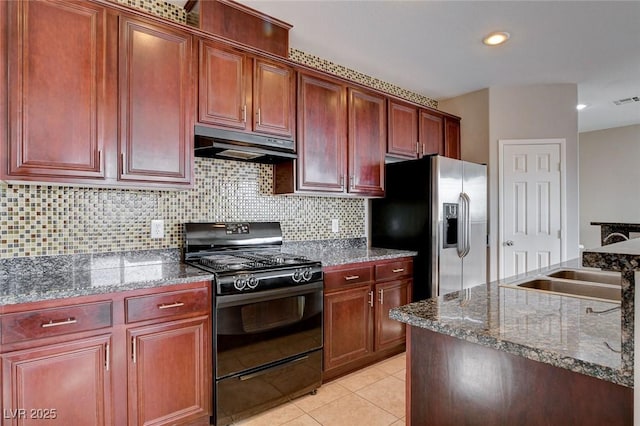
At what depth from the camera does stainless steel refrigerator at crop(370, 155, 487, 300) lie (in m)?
3.07

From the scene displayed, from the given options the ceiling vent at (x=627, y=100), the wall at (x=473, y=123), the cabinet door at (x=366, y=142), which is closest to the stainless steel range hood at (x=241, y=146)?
the cabinet door at (x=366, y=142)

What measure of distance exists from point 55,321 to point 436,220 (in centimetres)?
267

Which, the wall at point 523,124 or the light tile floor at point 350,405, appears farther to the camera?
the wall at point 523,124

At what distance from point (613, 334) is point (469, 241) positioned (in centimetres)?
241

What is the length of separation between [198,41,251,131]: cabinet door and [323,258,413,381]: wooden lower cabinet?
1.28 meters

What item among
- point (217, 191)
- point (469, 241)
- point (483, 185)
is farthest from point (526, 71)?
point (217, 191)

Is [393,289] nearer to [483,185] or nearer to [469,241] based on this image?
[469,241]

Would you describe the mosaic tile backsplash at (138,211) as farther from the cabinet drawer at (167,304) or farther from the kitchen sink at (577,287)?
the kitchen sink at (577,287)

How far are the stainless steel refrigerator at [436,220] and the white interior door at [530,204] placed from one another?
0.51m

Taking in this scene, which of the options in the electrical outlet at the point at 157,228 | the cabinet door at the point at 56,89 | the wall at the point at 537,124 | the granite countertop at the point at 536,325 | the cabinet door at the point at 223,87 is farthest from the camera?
the wall at the point at 537,124

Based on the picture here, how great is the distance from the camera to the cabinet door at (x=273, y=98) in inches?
97.8

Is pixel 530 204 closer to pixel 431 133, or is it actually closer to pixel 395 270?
pixel 431 133

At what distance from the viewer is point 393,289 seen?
3.03m

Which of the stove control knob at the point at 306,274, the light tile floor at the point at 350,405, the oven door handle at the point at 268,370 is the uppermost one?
the stove control knob at the point at 306,274
